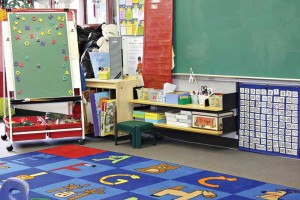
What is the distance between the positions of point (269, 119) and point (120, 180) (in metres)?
1.90

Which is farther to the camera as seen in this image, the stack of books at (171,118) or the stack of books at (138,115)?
→ the stack of books at (138,115)

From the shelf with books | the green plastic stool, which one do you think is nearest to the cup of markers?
the shelf with books

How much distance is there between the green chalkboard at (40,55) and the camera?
6.17m

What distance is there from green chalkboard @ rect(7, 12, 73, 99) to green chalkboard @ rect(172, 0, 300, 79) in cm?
146

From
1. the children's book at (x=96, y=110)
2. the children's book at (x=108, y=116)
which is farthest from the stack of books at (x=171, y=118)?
the children's book at (x=96, y=110)

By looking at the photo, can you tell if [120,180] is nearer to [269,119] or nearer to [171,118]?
[171,118]

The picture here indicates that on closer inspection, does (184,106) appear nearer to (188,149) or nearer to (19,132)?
(188,149)

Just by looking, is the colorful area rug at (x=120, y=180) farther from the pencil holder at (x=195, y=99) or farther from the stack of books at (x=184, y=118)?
the pencil holder at (x=195, y=99)

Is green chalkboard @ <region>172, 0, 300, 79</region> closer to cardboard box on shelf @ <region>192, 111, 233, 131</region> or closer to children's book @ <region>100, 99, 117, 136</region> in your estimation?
cardboard box on shelf @ <region>192, 111, 233, 131</region>

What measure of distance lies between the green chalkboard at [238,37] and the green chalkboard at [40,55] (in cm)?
146

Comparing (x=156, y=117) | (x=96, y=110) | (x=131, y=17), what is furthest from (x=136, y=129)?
(x=131, y=17)

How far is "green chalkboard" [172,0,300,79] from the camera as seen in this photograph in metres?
5.20

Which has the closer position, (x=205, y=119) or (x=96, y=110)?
(x=205, y=119)

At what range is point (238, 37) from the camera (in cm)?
560
